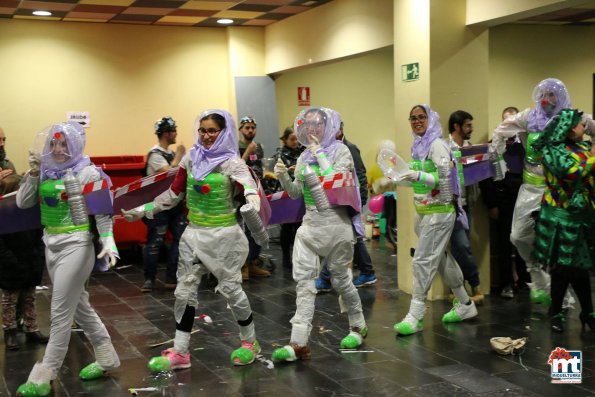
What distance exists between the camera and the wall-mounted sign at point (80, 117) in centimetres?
1022

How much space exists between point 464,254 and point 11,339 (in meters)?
3.68

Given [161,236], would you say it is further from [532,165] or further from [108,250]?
[532,165]

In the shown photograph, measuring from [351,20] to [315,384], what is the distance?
497cm

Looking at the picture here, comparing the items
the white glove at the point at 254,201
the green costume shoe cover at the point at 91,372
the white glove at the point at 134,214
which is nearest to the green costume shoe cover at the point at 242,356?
the green costume shoe cover at the point at 91,372

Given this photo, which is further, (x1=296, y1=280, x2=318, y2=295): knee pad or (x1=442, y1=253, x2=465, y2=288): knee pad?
(x1=442, y1=253, x2=465, y2=288): knee pad

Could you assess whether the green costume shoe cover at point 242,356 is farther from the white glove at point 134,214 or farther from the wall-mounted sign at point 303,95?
the wall-mounted sign at point 303,95

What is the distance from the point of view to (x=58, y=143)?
466 centimetres

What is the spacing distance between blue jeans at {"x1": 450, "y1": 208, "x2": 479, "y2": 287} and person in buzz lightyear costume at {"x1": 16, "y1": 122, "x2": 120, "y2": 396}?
307 centimetres

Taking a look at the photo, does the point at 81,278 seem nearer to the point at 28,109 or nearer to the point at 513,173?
the point at 513,173

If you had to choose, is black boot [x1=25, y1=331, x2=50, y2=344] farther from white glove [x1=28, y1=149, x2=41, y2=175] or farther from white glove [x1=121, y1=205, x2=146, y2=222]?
white glove [x1=28, y1=149, x2=41, y2=175]

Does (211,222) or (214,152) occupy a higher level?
(214,152)

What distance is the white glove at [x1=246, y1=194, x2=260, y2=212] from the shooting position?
477 centimetres

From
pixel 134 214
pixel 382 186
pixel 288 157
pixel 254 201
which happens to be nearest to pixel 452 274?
pixel 254 201

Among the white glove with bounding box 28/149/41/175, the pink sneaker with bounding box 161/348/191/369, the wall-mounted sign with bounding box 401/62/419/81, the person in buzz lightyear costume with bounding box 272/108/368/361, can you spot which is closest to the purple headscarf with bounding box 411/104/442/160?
the person in buzz lightyear costume with bounding box 272/108/368/361
